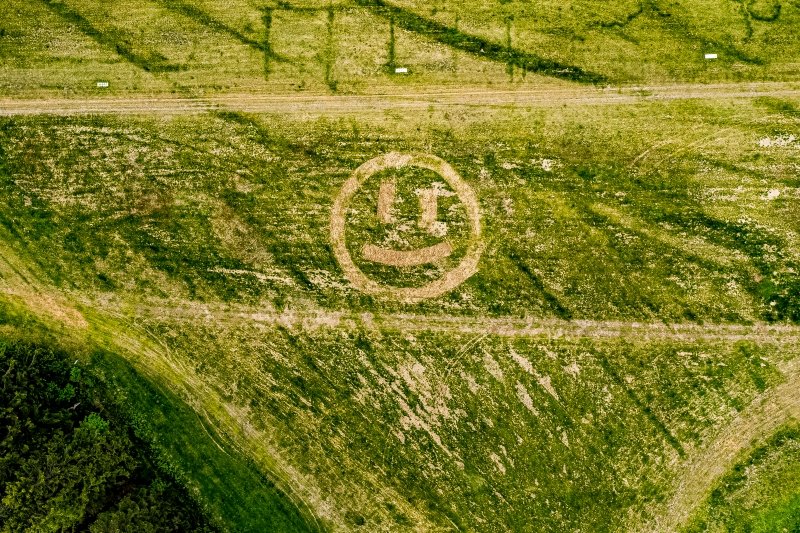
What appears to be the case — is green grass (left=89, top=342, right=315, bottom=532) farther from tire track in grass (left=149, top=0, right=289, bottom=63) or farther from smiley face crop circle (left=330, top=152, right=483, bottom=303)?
tire track in grass (left=149, top=0, right=289, bottom=63)

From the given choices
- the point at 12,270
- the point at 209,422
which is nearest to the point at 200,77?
the point at 12,270

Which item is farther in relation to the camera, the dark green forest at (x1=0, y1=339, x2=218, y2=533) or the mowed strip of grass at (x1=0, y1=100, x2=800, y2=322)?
the mowed strip of grass at (x1=0, y1=100, x2=800, y2=322)

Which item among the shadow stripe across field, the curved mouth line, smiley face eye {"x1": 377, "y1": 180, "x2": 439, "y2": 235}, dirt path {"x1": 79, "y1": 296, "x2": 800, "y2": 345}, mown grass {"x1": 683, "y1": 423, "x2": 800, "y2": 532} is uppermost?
the shadow stripe across field

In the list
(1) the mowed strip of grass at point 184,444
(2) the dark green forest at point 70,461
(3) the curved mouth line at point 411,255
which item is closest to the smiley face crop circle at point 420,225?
(3) the curved mouth line at point 411,255

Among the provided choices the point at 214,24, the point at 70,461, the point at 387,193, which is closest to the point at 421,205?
the point at 387,193

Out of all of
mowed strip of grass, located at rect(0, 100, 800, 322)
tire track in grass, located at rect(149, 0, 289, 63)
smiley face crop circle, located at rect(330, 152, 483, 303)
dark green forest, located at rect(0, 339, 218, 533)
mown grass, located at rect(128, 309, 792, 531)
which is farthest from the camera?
tire track in grass, located at rect(149, 0, 289, 63)

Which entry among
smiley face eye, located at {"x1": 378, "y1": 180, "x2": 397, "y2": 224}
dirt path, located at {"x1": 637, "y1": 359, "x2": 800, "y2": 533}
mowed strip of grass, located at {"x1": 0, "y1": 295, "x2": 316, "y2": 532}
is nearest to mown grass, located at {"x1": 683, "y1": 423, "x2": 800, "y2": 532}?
dirt path, located at {"x1": 637, "y1": 359, "x2": 800, "y2": 533}

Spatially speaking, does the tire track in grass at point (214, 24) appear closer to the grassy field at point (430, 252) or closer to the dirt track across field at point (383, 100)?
the grassy field at point (430, 252)
